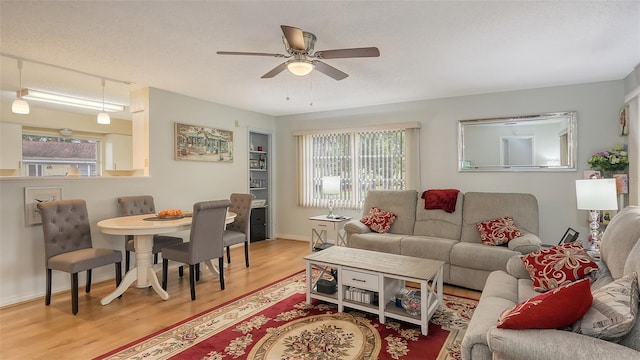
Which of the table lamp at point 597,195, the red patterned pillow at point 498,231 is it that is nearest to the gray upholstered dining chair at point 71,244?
the red patterned pillow at point 498,231

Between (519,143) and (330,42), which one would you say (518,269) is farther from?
(519,143)

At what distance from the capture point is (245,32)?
2.69 meters

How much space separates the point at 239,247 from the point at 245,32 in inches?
153

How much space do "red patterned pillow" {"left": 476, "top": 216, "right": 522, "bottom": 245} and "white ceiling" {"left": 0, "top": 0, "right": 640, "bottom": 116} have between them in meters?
1.72

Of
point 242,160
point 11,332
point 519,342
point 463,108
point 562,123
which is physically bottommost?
point 11,332

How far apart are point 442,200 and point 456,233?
45cm

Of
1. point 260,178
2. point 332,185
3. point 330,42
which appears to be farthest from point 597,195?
point 260,178

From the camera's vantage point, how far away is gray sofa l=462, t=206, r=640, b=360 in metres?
1.29

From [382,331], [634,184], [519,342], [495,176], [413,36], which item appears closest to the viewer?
[519,342]

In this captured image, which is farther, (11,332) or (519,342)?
(11,332)

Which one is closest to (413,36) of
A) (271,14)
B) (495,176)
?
(271,14)

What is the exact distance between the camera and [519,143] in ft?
14.9

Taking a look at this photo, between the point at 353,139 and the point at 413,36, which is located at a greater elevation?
the point at 413,36

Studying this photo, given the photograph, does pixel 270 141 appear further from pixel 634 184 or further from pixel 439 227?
pixel 634 184
